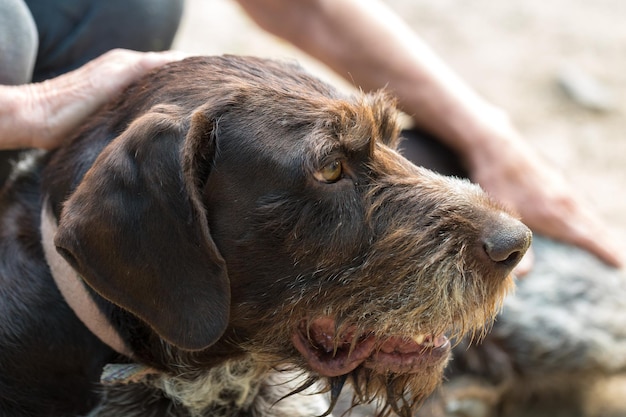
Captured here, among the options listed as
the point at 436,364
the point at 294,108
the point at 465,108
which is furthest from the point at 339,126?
the point at 465,108

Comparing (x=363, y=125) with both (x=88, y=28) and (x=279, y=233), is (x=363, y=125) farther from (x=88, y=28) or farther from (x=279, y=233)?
(x=88, y=28)

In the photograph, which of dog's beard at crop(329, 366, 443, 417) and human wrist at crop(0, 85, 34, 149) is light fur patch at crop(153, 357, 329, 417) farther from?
human wrist at crop(0, 85, 34, 149)

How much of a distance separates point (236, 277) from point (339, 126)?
1.89ft

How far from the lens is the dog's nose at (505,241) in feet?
8.87

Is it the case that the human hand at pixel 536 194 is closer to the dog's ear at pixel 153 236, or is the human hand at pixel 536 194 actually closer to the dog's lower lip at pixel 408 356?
the dog's lower lip at pixel 408 356

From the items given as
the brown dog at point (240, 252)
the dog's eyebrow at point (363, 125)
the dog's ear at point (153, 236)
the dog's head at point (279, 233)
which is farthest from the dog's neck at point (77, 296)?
the dog's eyebrow at point (363, 125)

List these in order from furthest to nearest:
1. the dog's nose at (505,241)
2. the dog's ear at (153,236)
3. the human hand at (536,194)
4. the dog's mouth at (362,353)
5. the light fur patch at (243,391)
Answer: the human hand at (536,194), the light fur patch at (243,391), the dog's mouth at (362,353), the dog's nose at (505,241), the dog's ear at (153,236)

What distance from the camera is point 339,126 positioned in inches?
110

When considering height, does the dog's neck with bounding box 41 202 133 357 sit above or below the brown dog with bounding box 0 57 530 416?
below

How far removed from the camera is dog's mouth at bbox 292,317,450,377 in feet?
9.55

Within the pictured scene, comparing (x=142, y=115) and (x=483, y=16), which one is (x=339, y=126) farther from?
(x=483, y=16)

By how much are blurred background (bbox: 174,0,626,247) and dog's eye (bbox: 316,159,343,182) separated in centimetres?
377

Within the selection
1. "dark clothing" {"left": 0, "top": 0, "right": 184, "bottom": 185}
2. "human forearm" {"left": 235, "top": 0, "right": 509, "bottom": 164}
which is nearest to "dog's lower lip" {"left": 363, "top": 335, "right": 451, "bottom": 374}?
"human forearm" {"left": 235, "top": 0, "right": 509, "bottom": 164}

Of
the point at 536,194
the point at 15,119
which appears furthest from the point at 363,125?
the point at 536,194
